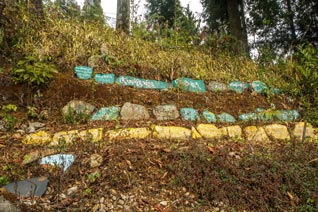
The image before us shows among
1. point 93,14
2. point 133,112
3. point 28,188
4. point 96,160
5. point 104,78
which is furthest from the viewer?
point 93,14

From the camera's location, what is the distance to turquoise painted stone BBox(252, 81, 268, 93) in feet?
15.6

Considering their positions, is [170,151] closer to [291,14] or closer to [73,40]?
[73,40]

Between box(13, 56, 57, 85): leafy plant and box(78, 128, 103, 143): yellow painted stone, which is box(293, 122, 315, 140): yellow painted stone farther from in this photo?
box(13, 56, 57, 85): leafy plant

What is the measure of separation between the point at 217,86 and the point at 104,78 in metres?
2.02

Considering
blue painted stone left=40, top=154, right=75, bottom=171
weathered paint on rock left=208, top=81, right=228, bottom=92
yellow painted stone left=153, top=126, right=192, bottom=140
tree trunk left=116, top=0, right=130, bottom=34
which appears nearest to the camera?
blue painted stone left=40, top=154, right=75, bottom=171

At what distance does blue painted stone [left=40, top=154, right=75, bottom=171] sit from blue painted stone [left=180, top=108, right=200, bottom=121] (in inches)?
72.0

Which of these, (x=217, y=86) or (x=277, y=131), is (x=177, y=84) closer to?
(x=217, y=86)

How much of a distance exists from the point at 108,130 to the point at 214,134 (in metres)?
1.51

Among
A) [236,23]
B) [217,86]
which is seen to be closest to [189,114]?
[217,86]

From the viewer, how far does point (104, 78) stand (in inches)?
158

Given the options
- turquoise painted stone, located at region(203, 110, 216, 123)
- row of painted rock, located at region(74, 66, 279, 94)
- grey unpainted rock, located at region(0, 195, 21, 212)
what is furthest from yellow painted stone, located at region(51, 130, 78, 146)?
turquoise painted stone, located at region(203, 110, 216, 123)

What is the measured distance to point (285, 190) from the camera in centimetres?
236

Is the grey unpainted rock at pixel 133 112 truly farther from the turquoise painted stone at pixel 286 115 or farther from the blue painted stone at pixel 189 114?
the turquoise painted stone at pixel 286 115

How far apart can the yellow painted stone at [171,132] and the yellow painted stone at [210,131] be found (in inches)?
7.6
